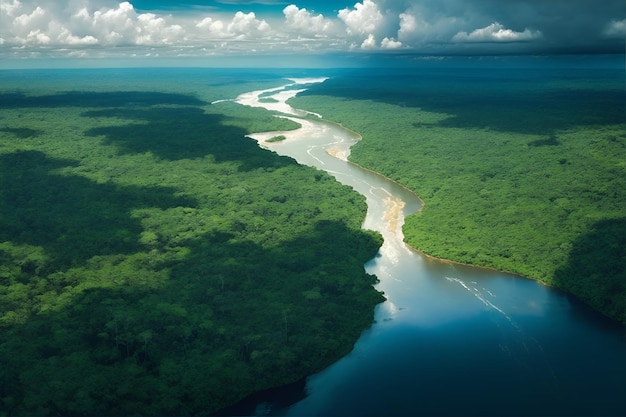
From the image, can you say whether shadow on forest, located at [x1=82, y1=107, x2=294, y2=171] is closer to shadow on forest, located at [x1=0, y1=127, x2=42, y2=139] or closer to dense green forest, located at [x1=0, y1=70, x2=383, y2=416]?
dense green forest, located at [x1=0, y1=70, x2=383, y2=416]

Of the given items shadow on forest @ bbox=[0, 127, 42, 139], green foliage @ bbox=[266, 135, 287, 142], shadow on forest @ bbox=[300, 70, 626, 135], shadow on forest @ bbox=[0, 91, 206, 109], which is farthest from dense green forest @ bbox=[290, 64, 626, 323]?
shadow on forest @ bbox=[0, 91, 206, 109]

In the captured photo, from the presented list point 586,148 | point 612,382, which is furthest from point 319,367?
point 586,148

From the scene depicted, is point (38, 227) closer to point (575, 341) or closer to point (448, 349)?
point (448, 349)

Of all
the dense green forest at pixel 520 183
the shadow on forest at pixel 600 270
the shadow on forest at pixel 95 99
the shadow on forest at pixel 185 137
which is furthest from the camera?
the shadow on forest at pixel 95 99

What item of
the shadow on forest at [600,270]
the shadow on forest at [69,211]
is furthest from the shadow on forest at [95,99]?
the shadow on forest at [600,270]

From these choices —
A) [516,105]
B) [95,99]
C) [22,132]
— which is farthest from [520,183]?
[95,99]

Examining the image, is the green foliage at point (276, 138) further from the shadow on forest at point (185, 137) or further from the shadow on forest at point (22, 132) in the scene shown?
the shadow on forest at point (22, 132)
